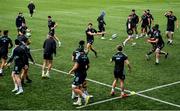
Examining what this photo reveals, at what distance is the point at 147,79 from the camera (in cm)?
1966

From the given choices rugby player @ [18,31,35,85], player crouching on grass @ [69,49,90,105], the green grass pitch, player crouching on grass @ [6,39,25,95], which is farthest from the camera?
rugby player @ [18,31,35,85]

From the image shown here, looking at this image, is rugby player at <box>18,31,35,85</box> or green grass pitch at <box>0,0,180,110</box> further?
rugby player at <box>18,31,35,85</box>

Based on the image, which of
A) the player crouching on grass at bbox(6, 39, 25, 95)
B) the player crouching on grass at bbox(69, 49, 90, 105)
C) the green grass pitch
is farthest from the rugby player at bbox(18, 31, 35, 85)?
the player crouching on grass at bbox(69, 49, 90, 105)

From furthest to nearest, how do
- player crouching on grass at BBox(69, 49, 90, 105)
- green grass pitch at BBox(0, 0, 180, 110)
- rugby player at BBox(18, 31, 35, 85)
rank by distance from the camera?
rugby player at BBox(18, 31, 35, 85) < green grass pitch at BBox(0, 0, 180, 110) < player crouching on grass at BBox(69, 49, 90, 105)

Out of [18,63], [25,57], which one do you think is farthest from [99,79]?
[18,63]

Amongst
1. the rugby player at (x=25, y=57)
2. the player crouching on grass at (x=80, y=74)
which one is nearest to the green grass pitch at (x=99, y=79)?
the rugby player at (x=25, y=57)

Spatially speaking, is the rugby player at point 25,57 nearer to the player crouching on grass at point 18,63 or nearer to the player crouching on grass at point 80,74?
the player crouching on grass at point 18,63

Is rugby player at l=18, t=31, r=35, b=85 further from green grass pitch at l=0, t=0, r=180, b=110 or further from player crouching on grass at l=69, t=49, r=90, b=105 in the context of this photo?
player crouching on grass at l=69, t=49, r=90, b=105

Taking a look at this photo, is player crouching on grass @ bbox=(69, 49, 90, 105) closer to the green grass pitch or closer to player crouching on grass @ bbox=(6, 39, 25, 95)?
the green grass pitch

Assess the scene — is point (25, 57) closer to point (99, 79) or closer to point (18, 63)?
point (18, 63)

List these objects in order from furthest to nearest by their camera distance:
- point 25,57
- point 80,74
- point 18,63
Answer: point 25,57 → point 18,63 → point 80,74

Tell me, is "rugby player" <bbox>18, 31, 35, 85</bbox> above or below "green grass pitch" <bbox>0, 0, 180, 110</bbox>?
above

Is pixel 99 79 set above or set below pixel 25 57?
below

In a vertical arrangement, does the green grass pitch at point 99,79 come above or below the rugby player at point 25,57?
below
